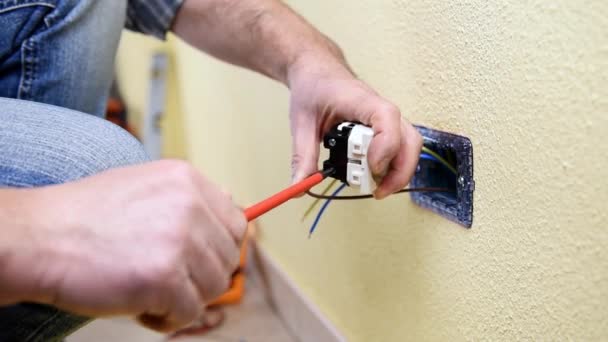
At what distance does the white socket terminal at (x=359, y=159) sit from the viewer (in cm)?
51

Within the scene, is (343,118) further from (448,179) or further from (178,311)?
(178,311)

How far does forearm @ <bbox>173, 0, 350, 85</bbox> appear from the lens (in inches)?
25.3

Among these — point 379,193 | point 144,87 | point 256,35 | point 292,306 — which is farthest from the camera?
point 144,87

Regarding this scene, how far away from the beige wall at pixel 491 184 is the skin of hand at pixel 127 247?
10.6 inches

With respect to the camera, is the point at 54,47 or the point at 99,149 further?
the point at 54,47

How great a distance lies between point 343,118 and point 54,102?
1.13 ft

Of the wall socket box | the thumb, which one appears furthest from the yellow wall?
the wall socket box

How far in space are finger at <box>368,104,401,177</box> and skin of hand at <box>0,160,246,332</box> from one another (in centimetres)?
20

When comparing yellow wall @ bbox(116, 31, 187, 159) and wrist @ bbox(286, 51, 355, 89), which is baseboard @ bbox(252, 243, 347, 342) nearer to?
wrist @ bbox(286, 51, 355, 89)

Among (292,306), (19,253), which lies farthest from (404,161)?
(292,306)

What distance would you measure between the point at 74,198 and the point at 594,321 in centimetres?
39

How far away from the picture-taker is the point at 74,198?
33 cm

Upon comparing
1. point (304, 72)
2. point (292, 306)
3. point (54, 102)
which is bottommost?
point (292, 306)

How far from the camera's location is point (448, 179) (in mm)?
602
